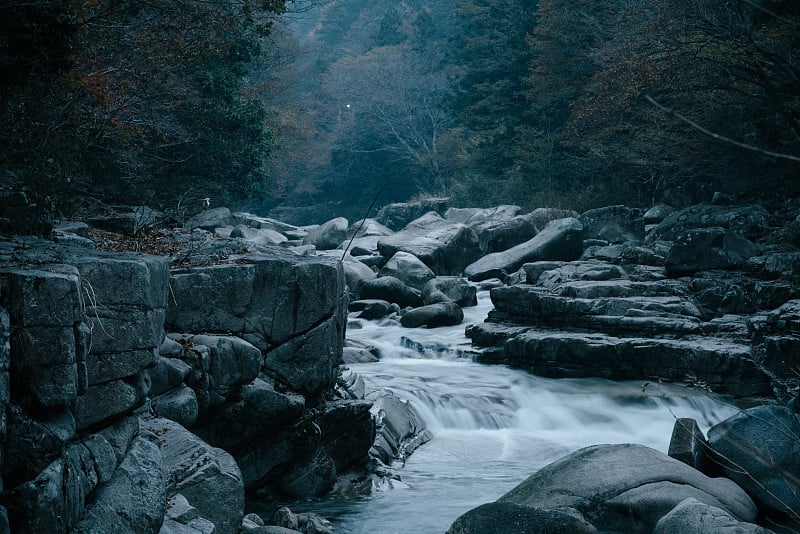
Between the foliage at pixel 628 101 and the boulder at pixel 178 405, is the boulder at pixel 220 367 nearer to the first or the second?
the boulder at pixel 178 405

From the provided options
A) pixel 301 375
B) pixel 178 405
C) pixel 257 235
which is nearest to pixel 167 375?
pixel 178 405

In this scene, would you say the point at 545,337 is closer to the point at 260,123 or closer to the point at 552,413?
the point at 552,413

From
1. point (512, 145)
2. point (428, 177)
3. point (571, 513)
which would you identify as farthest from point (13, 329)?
point (428, 177)

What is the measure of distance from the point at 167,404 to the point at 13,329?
104 inches

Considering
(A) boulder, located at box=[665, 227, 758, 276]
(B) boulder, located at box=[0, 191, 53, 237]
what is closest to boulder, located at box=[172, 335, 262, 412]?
(B) boulder, located at box=[0, 191, 53, 237]

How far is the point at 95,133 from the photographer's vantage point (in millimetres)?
13039

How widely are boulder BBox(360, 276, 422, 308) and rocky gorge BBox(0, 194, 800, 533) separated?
1269 millimetres

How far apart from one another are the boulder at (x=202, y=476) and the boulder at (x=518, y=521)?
5.48 feet

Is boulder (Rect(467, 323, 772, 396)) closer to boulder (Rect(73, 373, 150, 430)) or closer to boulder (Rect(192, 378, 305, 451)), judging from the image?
boulder (Rect(192, 378, 305, 451))

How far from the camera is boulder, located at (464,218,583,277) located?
62.7 ft

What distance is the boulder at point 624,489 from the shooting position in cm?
586

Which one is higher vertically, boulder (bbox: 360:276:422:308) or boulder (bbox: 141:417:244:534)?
boulder (bbox: 141:417:244:534)

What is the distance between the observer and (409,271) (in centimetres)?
1862

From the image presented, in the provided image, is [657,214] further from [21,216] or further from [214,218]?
[21,216]
